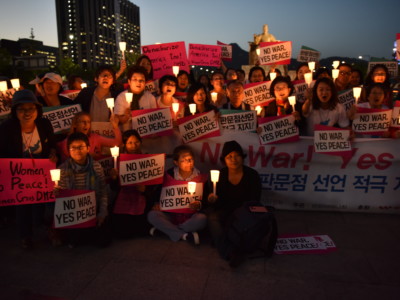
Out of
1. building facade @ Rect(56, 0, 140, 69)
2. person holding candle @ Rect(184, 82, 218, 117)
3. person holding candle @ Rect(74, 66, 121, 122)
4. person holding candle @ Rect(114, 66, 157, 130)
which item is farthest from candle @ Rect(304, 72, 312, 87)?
building facade @ Rect(56, 0, 140, 69)

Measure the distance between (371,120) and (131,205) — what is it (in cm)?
322

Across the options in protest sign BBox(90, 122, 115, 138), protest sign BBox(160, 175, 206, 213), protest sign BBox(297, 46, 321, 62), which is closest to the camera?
protest sign BBox(160, 175, 206, 213)

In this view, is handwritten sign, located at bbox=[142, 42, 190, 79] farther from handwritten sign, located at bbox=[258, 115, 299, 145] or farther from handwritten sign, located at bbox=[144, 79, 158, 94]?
handwritten sign, located at bbox=[258, 115, 299, 145]

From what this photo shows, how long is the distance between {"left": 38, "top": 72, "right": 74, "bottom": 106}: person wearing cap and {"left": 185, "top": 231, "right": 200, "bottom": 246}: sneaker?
99.4 inches

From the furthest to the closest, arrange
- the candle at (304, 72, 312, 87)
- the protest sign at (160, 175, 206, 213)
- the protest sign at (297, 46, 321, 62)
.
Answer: the protest sign at (297, 46, 321, 62)
the candle at (304, 72, 312, 87)
the protest sign at (160, 175, 206, 213)

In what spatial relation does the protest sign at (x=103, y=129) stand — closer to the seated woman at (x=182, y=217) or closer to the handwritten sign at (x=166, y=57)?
the seated woman at (x=182, y=217)

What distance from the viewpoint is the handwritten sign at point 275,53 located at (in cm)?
630

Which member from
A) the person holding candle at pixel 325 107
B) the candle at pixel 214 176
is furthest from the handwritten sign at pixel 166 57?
the candle at pixel 214 176

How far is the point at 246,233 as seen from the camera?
331cm

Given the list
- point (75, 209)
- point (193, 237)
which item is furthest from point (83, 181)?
point (193, 237)

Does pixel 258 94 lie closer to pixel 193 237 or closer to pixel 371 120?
pixel 371 120

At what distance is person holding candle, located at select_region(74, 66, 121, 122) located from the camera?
15.7 feet

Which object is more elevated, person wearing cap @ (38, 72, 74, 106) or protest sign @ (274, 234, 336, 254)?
person wearing cap @ (38, 72, 74, 106)

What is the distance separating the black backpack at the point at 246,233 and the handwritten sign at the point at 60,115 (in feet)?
8.42
